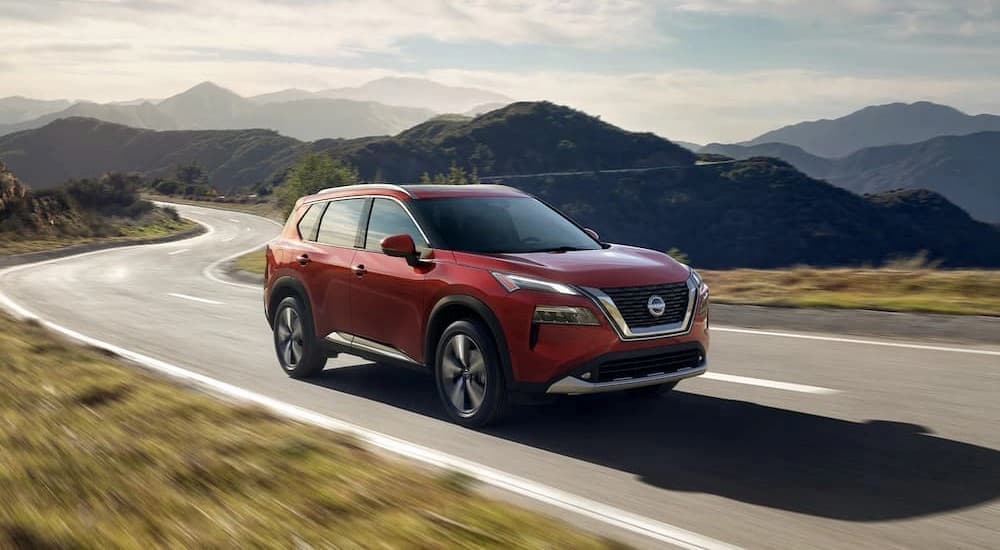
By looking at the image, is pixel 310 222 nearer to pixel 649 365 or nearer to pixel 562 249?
pixel 562 249

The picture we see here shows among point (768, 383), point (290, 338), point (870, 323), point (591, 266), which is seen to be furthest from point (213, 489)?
point (870, 323)

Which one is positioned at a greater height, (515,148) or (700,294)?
(515,148)

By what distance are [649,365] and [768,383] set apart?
2.03m

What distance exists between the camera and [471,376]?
22.5ft

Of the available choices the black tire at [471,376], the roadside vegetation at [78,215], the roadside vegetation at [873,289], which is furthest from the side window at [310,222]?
the roadside vegetation at [78,215]

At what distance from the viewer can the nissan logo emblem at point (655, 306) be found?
648 centimetres

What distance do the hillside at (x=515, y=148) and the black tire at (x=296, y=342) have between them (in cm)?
13073

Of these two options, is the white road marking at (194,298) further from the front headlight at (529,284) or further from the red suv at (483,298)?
the front headlight at (529,284)

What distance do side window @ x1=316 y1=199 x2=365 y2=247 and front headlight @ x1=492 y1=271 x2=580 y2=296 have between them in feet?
6.89

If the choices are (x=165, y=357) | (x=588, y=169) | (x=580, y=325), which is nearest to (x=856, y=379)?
(x=580, y=325)

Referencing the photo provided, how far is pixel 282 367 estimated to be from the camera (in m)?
9.38

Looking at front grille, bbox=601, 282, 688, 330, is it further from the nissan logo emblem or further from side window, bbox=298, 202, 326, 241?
side window, bbox=298, 202, 326, 241

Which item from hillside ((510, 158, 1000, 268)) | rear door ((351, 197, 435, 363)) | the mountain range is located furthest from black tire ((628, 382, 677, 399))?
hillside ((510, 158, 1000, 268))

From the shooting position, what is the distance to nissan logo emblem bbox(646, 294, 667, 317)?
6484 mm
